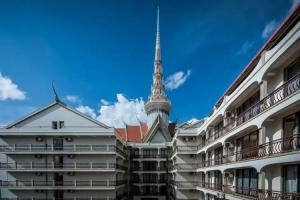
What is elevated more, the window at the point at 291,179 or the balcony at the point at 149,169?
the window at the point at 291,179

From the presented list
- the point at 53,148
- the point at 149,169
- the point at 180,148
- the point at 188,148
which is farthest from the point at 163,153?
the point at 53,148

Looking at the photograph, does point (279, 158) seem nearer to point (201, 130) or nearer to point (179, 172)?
point (201, 130)

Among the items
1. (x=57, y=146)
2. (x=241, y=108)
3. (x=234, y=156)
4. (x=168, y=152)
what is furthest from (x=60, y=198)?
(x=241, y=108)

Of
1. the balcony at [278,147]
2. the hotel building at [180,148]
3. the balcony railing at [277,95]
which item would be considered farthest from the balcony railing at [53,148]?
the balcony railing at [277,95]

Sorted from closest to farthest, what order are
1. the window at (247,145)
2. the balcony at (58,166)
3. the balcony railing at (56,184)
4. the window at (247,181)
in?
the window at (247,181) < the window at (247,145) < the balcony railing at (56,184) < the balcony at (58,166)

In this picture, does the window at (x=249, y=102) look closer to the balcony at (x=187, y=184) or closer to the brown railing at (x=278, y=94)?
the brown railing at (x=278, y=94)

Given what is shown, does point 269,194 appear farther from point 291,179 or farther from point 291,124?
point 291,124

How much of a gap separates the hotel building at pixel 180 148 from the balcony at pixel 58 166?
0.39 feet

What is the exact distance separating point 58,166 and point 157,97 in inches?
905

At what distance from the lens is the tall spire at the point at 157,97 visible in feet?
143

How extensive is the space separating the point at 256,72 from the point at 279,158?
16.9 feet

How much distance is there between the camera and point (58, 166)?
91.0ft

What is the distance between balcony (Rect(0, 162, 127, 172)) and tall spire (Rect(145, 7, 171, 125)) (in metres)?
17.0

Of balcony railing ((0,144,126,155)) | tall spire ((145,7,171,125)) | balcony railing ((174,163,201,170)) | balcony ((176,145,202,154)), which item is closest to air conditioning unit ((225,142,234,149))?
balcony ((176,145,202,154))
